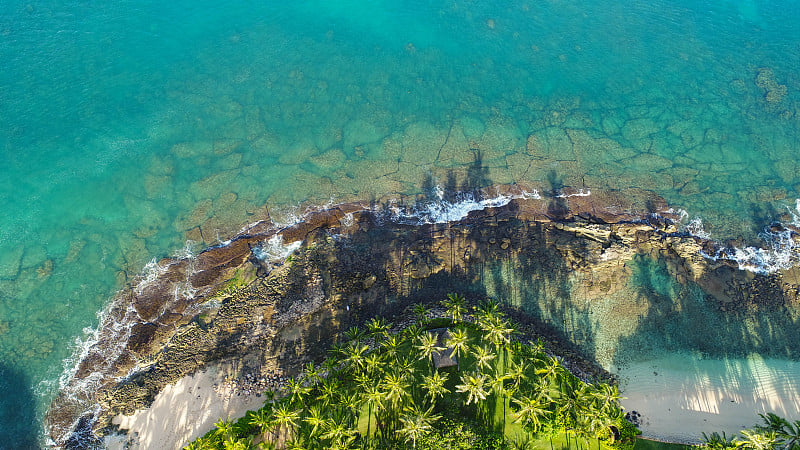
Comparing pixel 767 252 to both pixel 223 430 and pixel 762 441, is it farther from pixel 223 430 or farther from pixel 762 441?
pixel 223 430

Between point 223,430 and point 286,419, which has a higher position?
point 286,419

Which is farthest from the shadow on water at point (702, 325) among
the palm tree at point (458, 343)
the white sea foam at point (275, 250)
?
the white sea foam at point (275, 250)

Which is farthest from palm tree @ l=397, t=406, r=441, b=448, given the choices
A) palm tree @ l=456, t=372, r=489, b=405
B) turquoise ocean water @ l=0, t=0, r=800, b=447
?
turquoise ocean water @ l=0, t=0, r=800, b=447

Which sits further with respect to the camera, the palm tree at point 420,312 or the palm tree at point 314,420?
the palm tree at point 420,312

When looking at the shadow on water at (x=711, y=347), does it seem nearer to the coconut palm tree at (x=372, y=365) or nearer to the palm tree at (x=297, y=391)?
the coconut palm tree at (x=372, y=365)

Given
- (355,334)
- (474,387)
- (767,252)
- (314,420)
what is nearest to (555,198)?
(767,252)

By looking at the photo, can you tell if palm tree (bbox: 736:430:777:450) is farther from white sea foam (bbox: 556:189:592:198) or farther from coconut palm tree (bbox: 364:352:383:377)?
coconut palm tree (bbox: 364:352:383:377)
